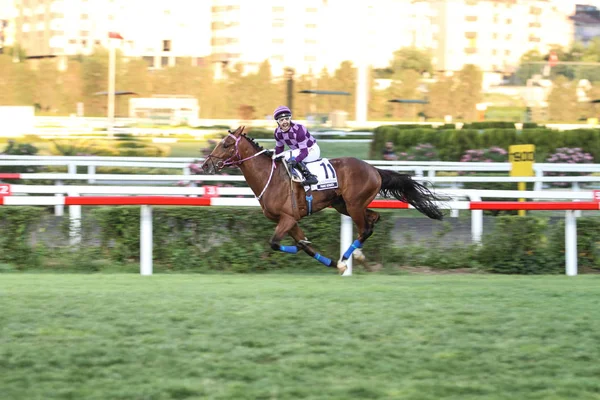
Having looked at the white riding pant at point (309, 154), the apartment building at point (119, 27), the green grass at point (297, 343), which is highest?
the apartment building at point (119, 27)

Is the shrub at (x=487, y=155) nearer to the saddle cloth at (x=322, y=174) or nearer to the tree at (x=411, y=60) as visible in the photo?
the saddle cloth at (x=322, y=174)

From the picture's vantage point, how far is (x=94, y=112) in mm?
41250

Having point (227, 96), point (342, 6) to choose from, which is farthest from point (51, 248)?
point (342, 6)

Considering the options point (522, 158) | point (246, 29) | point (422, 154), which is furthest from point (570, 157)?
point (246, 29)

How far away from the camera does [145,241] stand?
786 centimetres

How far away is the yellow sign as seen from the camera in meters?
11.9

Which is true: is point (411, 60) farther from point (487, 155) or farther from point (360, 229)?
point (360, 229)

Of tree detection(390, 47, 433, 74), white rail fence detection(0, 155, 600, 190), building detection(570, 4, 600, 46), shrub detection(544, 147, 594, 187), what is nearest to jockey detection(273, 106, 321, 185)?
white rail fence detection(0, 155, 600, 190)

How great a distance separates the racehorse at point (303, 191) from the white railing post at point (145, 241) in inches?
26.0

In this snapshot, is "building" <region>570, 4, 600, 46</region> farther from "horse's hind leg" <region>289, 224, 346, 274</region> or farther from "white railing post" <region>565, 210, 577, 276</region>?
"horse's hind leg" <region>289, 224, 346, 274</region>

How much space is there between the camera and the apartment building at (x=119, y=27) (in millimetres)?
57375

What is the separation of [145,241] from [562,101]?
1433 inches

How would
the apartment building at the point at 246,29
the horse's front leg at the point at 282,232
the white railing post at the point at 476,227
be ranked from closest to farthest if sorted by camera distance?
the horse's front leg at the point at 282,232
the white railing post at the point at 476,227
the apartment building at the point at 246,29

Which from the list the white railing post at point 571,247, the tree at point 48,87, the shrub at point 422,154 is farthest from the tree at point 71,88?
the white railing post at point 571,247
